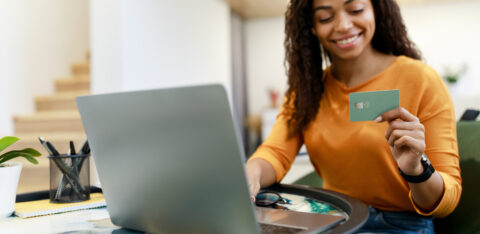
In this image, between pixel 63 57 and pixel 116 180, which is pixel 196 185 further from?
pixel 63 57

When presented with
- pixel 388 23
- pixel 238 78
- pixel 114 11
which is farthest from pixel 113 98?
pixel 238 78

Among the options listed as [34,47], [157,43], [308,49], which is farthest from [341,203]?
[34,47]

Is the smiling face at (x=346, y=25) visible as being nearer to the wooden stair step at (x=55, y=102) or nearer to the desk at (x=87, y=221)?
the desk at (x=87, y=221)

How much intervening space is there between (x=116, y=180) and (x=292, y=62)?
0.80 m

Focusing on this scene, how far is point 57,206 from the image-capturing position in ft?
2.81

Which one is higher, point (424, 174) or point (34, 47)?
point (34, 47)

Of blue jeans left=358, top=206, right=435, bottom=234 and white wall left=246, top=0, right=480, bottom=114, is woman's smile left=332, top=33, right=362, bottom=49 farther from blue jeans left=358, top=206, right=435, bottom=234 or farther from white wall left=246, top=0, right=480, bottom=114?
white wall left=246, top=0, right=480, bottom=114

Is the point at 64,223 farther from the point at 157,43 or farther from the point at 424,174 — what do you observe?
the point at 157,43

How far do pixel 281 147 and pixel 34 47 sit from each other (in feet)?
12.3

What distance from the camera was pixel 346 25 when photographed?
108 cm

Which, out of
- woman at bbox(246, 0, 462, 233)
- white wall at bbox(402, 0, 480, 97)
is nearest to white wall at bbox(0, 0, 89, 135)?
woman at bbox(246, 0, 462, 233)

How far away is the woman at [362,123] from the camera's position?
0.95 meters

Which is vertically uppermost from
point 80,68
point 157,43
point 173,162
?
point 157,43

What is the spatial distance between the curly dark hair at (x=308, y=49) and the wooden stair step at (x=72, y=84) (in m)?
3.61
